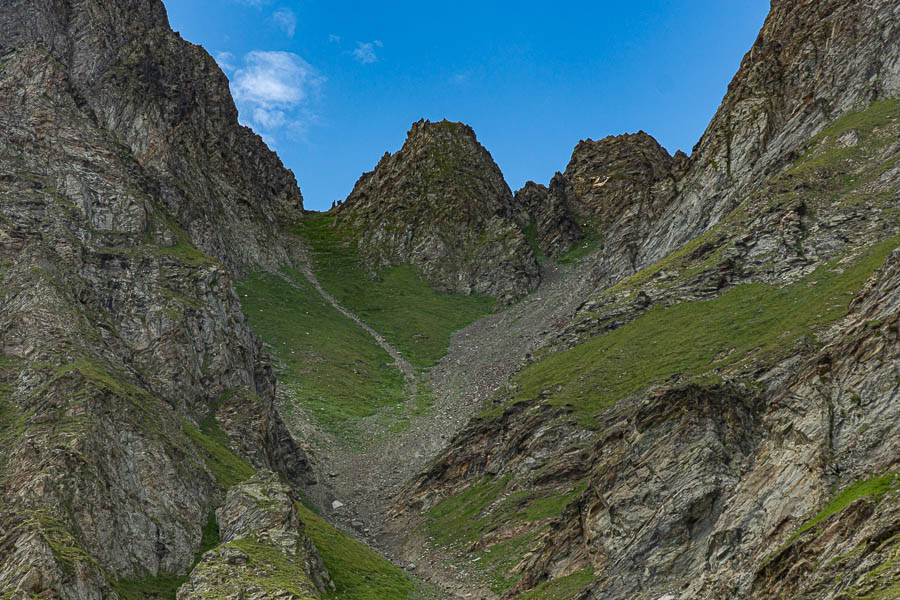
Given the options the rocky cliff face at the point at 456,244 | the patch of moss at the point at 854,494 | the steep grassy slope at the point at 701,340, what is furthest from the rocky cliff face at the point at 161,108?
the patch of moss at the point at 854,494

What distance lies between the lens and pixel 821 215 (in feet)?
285

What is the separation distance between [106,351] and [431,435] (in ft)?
147

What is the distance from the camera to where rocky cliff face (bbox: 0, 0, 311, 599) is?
4625cm

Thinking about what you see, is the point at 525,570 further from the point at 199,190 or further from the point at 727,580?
the point at 199,190

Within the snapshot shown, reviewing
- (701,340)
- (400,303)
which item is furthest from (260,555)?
(400,303)

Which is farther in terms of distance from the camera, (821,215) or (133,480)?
(821,215)

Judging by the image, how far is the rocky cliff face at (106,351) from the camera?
4625 cm

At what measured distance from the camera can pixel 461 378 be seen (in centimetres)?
12038

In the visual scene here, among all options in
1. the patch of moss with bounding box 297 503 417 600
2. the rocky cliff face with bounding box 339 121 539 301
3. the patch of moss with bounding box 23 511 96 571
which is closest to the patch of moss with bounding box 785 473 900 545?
the patch of moss with bounding box 297 503 417 600

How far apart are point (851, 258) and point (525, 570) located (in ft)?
165

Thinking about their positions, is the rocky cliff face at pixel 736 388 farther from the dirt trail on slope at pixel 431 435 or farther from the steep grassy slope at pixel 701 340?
the dirt trail on slope at pixel 431 435

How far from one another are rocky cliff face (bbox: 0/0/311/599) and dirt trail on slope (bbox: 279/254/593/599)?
23.9ft

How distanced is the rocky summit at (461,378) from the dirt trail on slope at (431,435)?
1.83 ft

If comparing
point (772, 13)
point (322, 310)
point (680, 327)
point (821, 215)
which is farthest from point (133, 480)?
point (772, 13)
